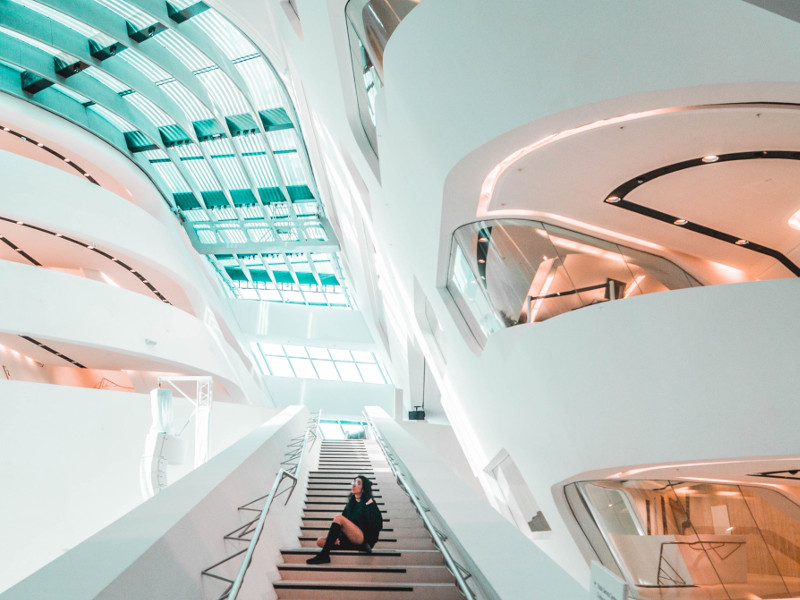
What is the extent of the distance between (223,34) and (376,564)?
13.4 metres

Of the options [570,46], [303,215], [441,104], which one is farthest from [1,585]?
[303,215]

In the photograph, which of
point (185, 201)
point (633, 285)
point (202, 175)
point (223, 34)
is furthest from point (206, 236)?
point (633, 285)

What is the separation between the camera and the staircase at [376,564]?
3.92 meters

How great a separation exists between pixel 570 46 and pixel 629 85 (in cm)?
51

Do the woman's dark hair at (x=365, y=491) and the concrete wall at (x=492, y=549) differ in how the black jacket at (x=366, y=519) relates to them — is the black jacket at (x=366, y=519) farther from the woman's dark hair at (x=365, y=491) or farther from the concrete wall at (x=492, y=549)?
the concrete wall at (x=492, y=549)

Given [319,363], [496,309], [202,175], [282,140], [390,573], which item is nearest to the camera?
[390,573]

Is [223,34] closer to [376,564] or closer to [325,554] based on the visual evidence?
[325,554]

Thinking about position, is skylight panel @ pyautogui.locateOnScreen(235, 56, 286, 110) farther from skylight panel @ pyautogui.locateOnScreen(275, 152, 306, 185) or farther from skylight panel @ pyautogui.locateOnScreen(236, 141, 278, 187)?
skylight panel @ pyautogui.locateOnScreen(275, 152, 306, 185)

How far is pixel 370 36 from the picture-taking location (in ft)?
23.8

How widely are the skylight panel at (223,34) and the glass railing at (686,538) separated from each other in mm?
12548

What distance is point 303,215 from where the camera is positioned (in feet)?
76.5

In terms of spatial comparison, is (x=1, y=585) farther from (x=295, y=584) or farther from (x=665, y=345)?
(x=665, y=345)

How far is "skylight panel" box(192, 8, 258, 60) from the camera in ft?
45.6

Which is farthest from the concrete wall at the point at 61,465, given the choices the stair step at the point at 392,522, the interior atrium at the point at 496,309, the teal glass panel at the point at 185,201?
the teal glass panel at the point at 185,201
